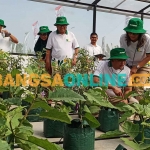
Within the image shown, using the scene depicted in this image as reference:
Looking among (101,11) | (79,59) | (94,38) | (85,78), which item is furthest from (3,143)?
(101,11)

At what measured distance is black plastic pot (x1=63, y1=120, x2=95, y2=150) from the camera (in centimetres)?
123

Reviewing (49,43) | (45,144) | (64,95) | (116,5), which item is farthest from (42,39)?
(45,144)

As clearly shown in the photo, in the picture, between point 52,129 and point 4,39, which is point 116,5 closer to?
point 4,39

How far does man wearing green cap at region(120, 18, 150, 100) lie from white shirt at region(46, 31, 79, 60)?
2.47ft

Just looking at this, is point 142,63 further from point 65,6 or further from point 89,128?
point 65,6

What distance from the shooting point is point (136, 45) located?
96.1 inches

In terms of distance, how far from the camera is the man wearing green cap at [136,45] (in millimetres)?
2287

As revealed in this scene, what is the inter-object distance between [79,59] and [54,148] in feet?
4.30

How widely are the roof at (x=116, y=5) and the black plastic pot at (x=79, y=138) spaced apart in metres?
3.66

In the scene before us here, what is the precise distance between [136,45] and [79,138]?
4.80 ft

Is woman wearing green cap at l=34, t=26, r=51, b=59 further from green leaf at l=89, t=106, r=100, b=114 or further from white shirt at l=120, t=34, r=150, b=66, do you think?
green leaf at l=89, t=106, r=100, b=114

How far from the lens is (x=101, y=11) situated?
5.16 meters

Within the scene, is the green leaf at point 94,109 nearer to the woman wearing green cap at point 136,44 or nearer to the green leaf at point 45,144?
the green leaf at point 45,144

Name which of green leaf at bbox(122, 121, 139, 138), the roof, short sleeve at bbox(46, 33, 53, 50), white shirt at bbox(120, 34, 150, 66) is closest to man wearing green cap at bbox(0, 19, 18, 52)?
short sleeve at bbox(46, 33, 53, 50)
